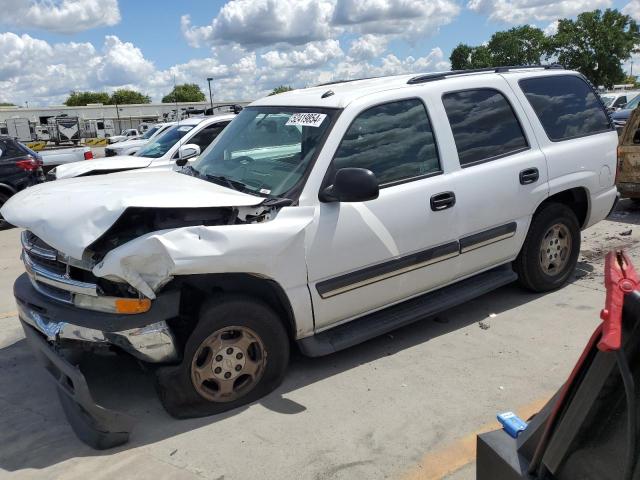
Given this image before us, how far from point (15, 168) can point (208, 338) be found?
361 inches

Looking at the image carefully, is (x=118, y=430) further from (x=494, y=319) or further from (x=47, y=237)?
(x=494, y=319)

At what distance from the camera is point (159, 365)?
11.1ft

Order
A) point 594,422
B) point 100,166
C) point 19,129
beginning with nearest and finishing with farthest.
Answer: point 594,422, point 100,166, point 19,129

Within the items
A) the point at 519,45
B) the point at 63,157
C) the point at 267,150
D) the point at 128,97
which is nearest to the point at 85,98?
the point at 128,97

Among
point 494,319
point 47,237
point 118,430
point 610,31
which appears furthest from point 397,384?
point 610,31

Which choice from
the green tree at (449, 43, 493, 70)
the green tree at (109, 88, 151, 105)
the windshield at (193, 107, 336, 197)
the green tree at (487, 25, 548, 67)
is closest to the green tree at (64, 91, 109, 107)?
the green tree at (109, 88, 151, 105)

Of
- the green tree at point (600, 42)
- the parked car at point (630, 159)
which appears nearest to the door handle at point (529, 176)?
the parked car at point (630, 159)

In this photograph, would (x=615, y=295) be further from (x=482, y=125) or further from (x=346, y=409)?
(x=482, y=125)

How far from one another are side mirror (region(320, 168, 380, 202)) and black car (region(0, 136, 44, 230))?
9.14 m

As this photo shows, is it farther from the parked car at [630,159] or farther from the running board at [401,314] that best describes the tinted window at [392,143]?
the parked car at [630,159]

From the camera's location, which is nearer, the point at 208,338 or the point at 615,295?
the point at 615,295

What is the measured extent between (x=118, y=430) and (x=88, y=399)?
0.88ft

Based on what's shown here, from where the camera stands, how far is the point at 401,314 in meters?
4.14

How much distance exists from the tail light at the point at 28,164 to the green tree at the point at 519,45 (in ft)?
200
